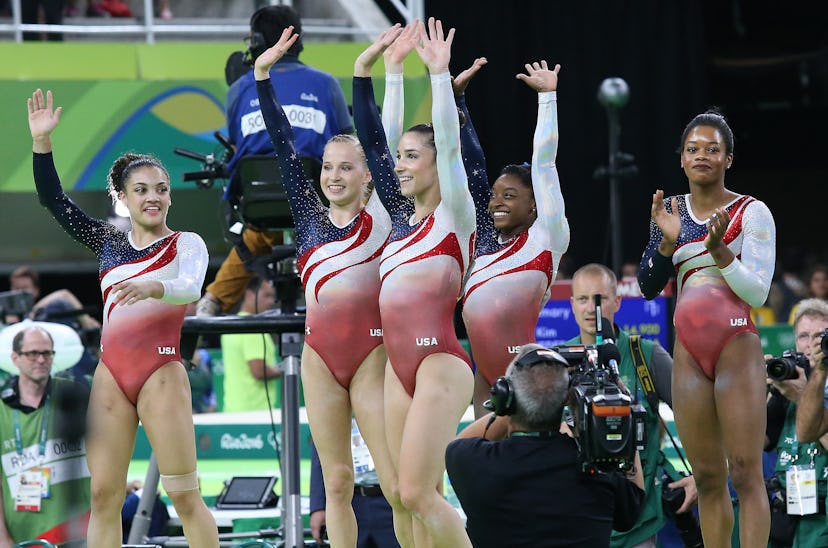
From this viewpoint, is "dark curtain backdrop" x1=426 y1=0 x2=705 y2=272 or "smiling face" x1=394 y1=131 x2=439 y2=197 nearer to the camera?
"smiling face" x1=394 y1=131 x2=439 y2=197

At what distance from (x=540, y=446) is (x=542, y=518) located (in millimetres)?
206

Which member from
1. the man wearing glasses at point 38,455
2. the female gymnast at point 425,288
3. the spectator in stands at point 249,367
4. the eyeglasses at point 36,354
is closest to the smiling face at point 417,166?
the female gymnast at point 425,288

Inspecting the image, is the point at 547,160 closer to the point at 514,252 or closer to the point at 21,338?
the point at 514,252

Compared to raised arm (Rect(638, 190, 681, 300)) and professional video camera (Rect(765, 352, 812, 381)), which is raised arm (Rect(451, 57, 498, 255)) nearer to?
raised arm (Rect(638, 190, 681, 300))

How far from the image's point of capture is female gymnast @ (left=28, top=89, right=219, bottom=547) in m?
5.01

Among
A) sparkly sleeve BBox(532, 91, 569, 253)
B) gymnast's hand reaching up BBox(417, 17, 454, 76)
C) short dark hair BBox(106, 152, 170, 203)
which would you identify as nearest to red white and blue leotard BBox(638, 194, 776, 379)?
sparkly sleeve BBox(532, 91, 569, 253)

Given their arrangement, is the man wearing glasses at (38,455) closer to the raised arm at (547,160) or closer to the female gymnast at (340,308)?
the female gymnast at (340,308)

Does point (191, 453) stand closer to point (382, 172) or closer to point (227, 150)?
point (382, 172)

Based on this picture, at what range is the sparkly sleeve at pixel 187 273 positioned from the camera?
16.1 ft

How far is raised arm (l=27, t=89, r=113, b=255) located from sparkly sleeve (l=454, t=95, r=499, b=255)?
148 centimetres

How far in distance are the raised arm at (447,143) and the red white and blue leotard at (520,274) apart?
41cm

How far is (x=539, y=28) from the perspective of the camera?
41.5 ft

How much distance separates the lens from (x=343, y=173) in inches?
202

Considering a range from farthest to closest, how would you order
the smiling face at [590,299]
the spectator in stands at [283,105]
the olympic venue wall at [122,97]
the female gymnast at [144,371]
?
1. the olympic venue wall at [122,97]
2. the spectator in stands at [283,105]
3. the smiling face at [590,299]
4. the female gymnast at [144,371]
